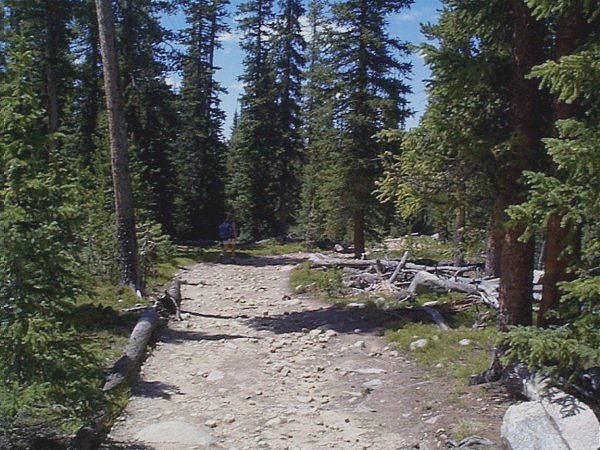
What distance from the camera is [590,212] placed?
4902 mm

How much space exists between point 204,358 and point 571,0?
7.42 meters

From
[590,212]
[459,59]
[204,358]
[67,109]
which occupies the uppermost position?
[67,109]

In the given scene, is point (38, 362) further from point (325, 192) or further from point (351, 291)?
point (325, 192)

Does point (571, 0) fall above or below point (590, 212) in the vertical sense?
above

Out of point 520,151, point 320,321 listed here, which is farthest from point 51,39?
point 520,151

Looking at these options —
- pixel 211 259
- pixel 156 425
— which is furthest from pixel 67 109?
pixel 156 425

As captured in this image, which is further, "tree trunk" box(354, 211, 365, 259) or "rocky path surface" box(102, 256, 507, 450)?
"tree trunk" box(354, 211, 365, 259)

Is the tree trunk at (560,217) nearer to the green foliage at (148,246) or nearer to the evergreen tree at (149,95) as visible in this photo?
the green foliage at (148,246)

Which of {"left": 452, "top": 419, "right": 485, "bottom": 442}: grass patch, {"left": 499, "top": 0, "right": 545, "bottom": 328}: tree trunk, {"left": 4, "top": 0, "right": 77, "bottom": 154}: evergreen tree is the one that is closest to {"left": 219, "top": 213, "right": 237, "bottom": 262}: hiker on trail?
{"left": 4, "top": 0, "right": 77, "bottom": 154}: evergreen tree

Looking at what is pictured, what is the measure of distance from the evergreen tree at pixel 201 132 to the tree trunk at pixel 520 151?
27.3 meters

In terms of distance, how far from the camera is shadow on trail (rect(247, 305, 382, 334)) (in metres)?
11.3

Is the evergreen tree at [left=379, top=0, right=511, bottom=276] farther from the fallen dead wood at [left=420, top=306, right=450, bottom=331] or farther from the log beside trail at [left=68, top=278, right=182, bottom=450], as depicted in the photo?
the log beside trail at [left=68, top=278, right=182, bottom=450]

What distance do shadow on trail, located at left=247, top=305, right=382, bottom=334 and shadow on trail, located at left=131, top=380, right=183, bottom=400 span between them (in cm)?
352

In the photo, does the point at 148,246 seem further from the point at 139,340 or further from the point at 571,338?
the point at 571,338
